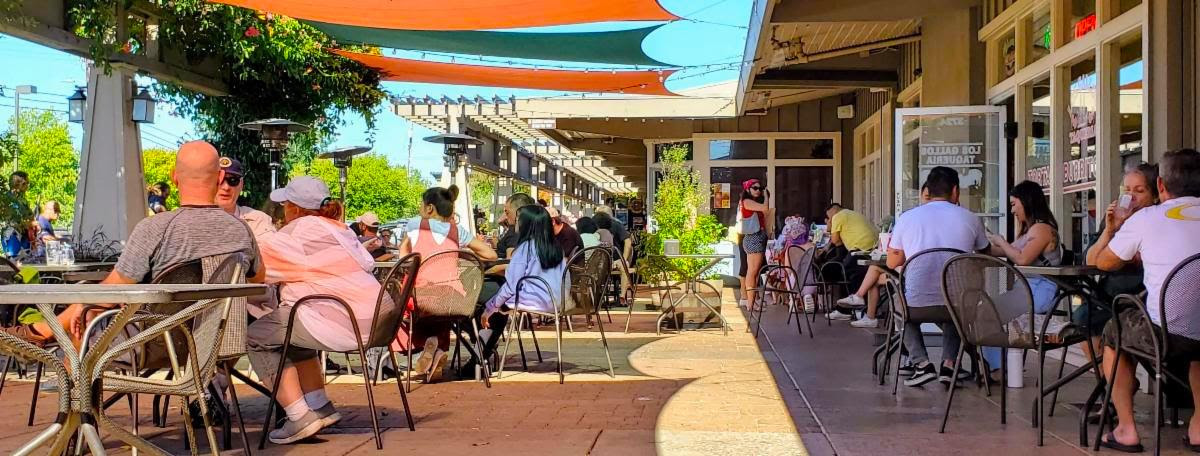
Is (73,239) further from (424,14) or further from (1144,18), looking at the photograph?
(1144,18)

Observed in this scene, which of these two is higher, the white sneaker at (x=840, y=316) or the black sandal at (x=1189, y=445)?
the black sandal at (x=1189, y=445)

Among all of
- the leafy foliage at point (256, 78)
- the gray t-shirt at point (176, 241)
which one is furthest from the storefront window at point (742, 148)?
the gray t-shirt at point (176, 241)

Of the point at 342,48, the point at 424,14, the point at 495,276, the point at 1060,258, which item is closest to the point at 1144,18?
the point at 1060,258

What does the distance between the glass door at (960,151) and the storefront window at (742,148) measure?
9.29 metres

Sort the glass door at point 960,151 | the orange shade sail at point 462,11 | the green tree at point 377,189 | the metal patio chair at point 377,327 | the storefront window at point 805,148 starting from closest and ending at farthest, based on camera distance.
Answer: the metal patio chair at point 377,327
the orange shade sail at point 462,11
the glass door at point 960,151
the storefront window at point 805,148
the green tree at point 377,189

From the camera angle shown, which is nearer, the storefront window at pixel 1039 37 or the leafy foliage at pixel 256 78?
the storefront window at pixel 1039 37

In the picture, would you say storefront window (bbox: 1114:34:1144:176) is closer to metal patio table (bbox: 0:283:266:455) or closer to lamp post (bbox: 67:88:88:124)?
metal patio table (bbox: 0:283:266:455)

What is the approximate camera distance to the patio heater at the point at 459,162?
1440 cm

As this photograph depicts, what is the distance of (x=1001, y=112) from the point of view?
8.95 meters

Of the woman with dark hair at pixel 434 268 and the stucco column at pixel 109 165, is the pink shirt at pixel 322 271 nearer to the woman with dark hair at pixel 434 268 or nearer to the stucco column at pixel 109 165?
the woman with dark hair at pixel 434 268

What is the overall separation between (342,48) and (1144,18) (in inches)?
324

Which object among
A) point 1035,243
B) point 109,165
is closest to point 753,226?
point 109,165

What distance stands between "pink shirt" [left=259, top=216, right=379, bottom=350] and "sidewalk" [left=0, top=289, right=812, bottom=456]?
435mm

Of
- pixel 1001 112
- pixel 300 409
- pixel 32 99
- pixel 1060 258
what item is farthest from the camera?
pixel 32 99
